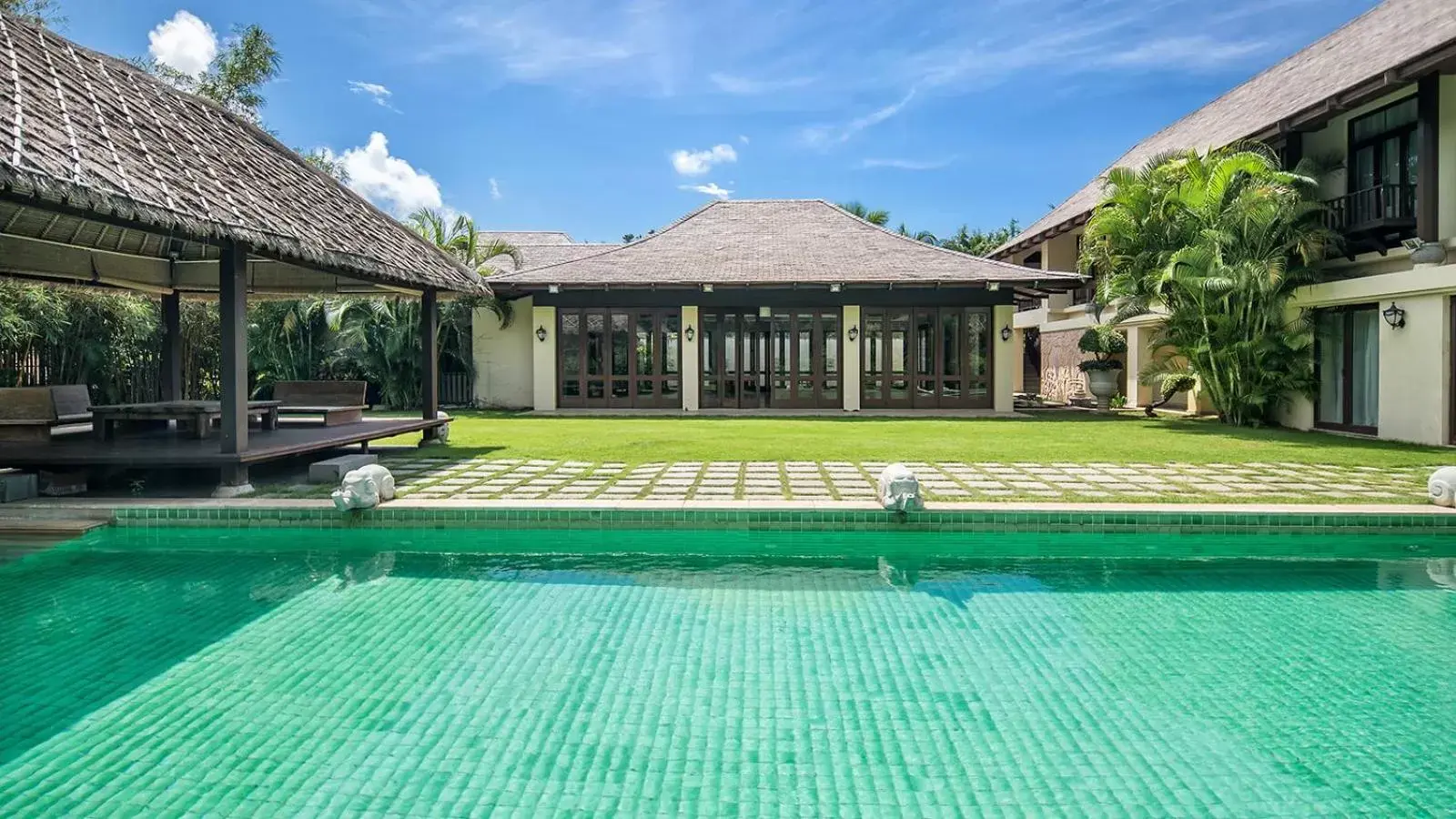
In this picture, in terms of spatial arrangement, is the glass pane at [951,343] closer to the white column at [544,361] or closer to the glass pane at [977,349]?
the glass pane at [977,349]

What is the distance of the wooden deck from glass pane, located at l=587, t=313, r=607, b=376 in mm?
8422

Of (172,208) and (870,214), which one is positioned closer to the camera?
(172,208)

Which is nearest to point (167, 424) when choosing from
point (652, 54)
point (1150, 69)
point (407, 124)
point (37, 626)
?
point (37, 626)

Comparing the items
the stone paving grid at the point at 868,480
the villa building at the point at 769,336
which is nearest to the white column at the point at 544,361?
the villa building at the point at 769,336

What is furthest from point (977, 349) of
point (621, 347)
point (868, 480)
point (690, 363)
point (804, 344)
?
point (868, 480)

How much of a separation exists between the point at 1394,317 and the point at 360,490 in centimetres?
1357

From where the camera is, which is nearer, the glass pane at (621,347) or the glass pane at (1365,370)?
the glass pane at (1365,370)

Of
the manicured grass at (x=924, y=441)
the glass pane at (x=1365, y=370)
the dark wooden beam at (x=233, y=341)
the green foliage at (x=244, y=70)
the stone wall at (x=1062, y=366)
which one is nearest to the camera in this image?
the dark wooden beam at (x=233, y=341)

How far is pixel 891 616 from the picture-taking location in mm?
4957

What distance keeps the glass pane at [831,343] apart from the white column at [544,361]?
6302 millimetres

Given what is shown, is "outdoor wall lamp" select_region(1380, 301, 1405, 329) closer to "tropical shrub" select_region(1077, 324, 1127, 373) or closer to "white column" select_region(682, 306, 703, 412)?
"tropical shrub" select_region(1077, 324, 1127, 373)

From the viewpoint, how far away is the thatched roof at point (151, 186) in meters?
5.65

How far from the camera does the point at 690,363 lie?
62.5 feet

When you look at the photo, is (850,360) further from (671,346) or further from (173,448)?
(173,448)
